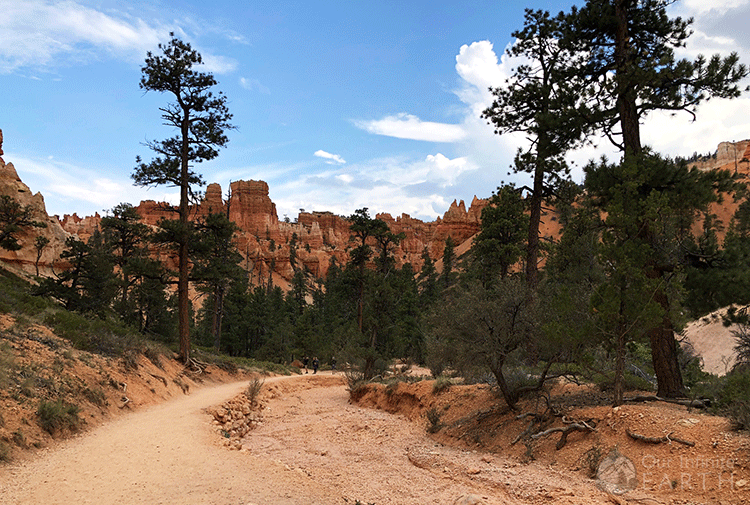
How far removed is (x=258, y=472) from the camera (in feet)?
21.5

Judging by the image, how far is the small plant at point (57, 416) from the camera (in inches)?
299

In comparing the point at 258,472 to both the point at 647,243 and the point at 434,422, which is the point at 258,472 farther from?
the point at 647,243

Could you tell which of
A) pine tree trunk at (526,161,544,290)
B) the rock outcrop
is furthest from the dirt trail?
the rock outcrop

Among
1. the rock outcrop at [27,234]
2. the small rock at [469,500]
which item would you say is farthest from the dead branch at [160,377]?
the rock outcrop at [27,234]

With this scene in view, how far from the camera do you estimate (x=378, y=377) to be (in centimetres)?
2044

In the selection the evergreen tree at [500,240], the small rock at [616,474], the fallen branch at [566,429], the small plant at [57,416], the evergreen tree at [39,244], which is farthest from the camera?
the evergreen tree at [39,244]

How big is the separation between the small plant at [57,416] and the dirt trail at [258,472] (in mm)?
344

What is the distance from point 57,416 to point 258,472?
4.21 m

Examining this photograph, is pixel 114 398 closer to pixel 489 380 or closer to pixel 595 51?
pixel 489 380

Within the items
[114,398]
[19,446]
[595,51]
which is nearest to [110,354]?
[114,398]

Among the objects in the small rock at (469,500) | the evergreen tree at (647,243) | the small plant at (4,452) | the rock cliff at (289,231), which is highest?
the rock cliff at (289,231)

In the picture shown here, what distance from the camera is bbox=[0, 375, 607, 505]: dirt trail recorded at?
548 cm

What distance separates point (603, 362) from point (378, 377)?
35.9 feet

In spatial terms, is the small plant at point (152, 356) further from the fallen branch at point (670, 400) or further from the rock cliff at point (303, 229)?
the rock cliff at point (303, 229)
